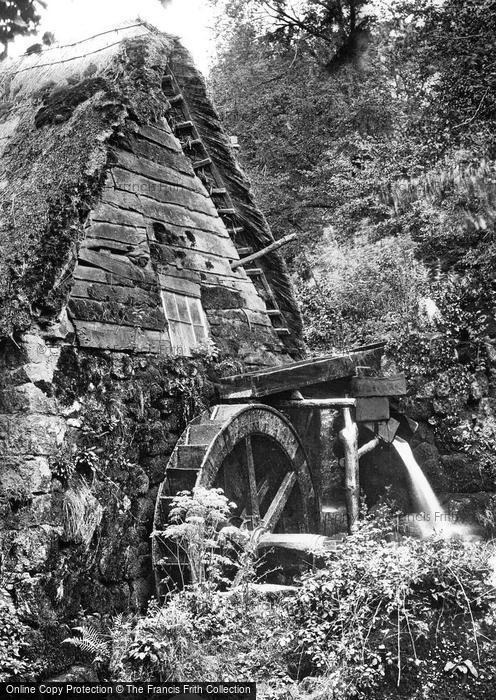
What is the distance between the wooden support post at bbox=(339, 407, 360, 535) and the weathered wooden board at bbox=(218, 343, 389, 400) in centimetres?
59

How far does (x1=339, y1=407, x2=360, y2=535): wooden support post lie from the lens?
312 inches

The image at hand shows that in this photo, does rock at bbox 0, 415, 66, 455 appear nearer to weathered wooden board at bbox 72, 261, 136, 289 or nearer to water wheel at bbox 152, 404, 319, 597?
water wheel at bbox 152, 404, 319, 597

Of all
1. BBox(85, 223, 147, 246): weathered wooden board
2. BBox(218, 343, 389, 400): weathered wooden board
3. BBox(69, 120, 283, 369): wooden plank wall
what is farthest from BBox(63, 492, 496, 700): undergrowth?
BBox(85, 223, 147, 246): weathered wooden board

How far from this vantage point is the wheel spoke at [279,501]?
7.42 meters

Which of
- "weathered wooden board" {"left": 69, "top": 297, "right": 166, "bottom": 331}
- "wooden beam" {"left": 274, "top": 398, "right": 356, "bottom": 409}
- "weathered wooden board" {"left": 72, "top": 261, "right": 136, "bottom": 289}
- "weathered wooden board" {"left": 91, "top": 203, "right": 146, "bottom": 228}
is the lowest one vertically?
"wooden beam" {"left": 274, "top": 398, "right": 356, "bottom": 409}

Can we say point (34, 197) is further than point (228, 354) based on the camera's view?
No

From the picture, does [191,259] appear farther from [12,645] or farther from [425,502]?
[425,502]

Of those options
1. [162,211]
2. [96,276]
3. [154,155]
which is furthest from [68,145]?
[96,276]

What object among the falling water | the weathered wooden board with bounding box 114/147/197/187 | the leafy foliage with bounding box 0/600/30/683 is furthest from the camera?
the falling water

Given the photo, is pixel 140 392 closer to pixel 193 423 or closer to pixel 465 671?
pixel 193 423

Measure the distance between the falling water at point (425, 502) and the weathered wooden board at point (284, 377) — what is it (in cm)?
214

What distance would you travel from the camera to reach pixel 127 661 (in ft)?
15.3

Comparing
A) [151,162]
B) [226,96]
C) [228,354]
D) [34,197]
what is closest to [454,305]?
[228,354]

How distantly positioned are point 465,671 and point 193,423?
3462 mm
